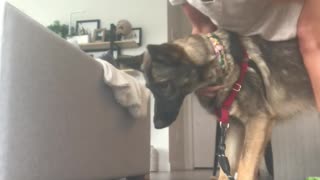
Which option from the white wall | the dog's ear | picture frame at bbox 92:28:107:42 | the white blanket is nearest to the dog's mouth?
the dog's ear

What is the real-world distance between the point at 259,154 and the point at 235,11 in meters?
0.48

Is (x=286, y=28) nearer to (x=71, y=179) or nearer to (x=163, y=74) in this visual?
(x=163, y=74)

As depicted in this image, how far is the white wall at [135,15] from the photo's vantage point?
4.02m

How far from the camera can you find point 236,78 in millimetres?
1372

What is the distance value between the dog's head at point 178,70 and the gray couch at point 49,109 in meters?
0.29

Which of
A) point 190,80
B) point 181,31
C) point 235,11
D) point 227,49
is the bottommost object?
point 190,80

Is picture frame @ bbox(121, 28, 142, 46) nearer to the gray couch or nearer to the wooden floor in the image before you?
the wooden floor

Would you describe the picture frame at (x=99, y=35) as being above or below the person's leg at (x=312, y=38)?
above

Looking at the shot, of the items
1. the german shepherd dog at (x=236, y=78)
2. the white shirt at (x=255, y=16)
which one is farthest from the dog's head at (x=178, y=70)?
the white shirt at (x=255, y=16)

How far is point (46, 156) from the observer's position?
124cm

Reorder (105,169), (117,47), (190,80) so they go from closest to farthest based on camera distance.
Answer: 1. (190,80)
2. (105,169)
3. (117,47)

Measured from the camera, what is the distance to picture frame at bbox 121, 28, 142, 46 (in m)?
4.14

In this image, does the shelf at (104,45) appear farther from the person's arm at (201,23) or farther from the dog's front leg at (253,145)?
the dog's front leg at (253,145)

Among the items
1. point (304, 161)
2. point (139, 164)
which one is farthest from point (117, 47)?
point (304, 161)
